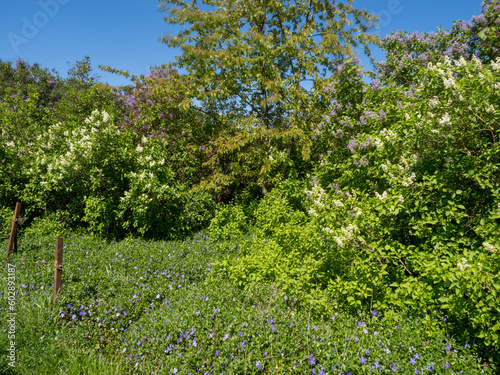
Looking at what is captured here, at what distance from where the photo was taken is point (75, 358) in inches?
110

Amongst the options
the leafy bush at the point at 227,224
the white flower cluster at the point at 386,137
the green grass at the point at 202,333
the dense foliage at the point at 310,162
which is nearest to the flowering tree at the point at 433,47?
the dense foliage at the point at 310,162

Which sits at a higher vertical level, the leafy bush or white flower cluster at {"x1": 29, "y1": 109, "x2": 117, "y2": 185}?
white flower cluster at {"x1": 29, "y1": 109, "x2": 117, "y2": 185}

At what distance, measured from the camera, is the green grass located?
2461 millimetres

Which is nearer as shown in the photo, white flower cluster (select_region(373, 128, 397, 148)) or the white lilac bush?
the white lilac bush

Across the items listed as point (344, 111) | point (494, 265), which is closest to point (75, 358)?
point (494, 265)

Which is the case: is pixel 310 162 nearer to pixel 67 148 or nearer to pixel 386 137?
pixel 386 137

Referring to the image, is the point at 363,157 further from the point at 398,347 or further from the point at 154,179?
the point at 154,179

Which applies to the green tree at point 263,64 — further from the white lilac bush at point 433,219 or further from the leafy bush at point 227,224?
the white lilac bush at point 433,219

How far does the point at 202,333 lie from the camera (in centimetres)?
283

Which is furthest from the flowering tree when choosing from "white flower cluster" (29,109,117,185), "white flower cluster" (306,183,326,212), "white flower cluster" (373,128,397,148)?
"white flower cluster" (29,109,117,185)

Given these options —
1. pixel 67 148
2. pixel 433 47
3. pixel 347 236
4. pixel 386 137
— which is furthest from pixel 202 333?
pixel 433 47

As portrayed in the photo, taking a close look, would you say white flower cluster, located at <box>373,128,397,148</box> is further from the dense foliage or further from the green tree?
the green tree

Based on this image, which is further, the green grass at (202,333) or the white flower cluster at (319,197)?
the white flower cluster at (319,197)

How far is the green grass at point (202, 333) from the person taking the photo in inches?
96.9
